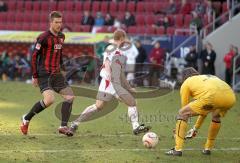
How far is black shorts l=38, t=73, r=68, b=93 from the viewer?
11148 mm

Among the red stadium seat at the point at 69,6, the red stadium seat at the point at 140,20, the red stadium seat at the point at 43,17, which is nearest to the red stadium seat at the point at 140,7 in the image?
the red stadium seat at the point at 140,20

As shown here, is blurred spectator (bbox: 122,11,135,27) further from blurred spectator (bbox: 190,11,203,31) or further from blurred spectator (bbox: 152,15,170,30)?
blurred spectator (bbox: 190,11,203,31)

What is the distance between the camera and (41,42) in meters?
11.0

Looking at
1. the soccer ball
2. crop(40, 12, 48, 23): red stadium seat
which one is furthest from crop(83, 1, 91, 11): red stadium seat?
the soccer ball

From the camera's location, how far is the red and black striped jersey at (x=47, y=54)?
11.0 metres

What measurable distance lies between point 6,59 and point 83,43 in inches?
142

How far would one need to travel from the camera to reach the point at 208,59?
74.4 ft

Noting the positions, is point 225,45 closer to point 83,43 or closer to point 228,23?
point 228,23

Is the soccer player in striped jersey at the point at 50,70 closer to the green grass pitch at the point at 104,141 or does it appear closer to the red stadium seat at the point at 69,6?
the green grass pitch at the point at 104,141

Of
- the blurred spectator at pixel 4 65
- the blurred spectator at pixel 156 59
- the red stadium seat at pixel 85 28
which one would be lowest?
the blurred spectator at pixel 4 65

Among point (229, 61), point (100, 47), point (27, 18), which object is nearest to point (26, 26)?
point (27, 18)

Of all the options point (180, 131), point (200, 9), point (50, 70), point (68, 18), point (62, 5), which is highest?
point (50, 70)

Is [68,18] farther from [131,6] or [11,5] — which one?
[11,5]

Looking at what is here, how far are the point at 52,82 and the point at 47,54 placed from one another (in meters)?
0.54
